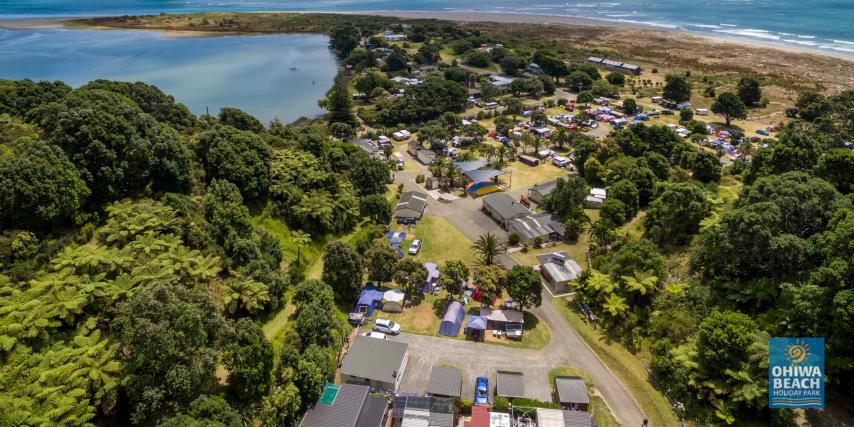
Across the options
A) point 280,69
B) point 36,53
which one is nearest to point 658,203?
point 280,69

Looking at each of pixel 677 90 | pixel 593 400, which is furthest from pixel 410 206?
pixel 677 90

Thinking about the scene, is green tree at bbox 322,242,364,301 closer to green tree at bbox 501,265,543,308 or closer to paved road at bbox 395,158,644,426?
paved road at bbox 395,158,644,426

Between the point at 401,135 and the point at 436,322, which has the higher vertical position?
the point at 401,135

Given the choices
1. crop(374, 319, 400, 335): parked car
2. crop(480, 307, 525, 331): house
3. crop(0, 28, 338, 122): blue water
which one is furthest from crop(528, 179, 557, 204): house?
crop(0, 28, 338, 122): blue water

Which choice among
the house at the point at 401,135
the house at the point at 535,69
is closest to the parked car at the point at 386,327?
the house at the point at 401,135

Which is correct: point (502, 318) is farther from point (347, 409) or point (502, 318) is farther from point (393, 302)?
point (347, 409)

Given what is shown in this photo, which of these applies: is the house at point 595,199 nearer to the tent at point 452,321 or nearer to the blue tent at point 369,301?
the tent at point 452,321
